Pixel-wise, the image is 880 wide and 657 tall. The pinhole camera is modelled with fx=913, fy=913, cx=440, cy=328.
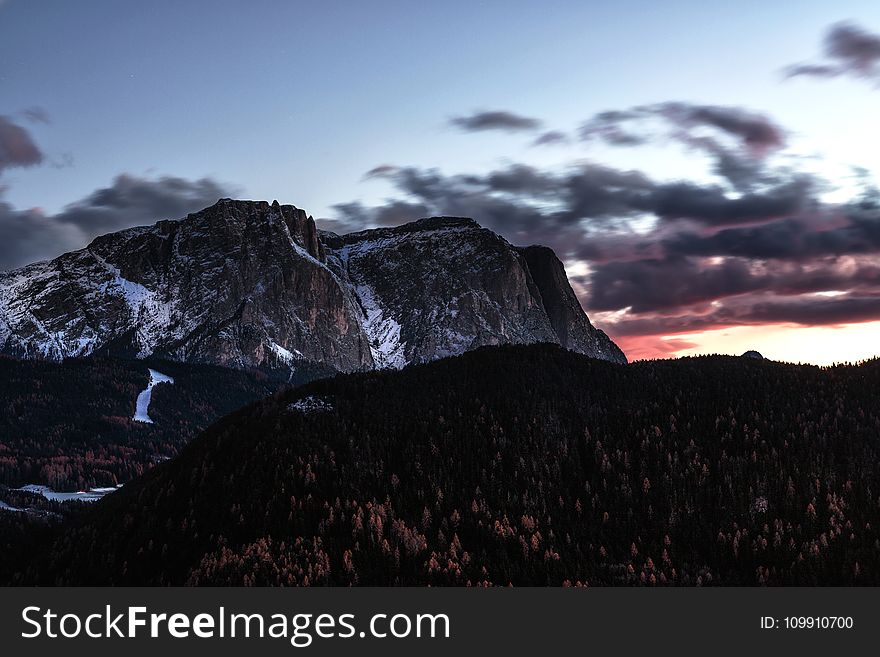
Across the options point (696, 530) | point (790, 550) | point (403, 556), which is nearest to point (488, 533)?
point (403, 556)

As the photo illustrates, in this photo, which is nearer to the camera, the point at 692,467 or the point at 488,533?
the point at 488,533

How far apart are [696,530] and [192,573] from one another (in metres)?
95.9

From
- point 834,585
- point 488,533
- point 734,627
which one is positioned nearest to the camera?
point 734,627

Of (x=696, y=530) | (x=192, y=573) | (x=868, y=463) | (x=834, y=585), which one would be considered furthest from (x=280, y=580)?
(x=868, y=463)

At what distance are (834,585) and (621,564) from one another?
1430 inches

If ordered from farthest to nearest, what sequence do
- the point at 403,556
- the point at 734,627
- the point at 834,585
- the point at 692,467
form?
the point at 692,467
the point at 403,556
the point at 834,585
the point at 734,627

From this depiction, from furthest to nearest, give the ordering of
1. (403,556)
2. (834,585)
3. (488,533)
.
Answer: (488,533), (403,556), (834,585)

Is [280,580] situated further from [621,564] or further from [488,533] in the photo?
[621,564]

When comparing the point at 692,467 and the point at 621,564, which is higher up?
the point at 692,467

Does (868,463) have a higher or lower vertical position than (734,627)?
higher

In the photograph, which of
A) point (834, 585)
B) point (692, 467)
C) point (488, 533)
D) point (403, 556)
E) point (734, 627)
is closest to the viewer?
point (734, 627)

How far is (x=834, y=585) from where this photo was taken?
155 metres

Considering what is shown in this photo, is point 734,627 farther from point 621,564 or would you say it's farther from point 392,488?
point 392,488

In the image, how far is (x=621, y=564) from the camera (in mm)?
169625
